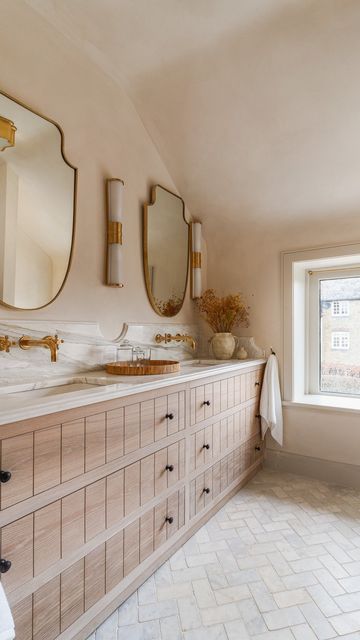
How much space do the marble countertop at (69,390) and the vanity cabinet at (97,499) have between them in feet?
0.12

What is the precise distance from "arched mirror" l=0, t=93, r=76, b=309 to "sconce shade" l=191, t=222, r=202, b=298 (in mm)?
1273

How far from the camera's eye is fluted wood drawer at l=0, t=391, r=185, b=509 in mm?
1070

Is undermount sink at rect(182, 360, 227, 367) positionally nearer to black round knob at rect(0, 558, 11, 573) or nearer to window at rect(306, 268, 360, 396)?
window at rect(306, 268, 360, 396)

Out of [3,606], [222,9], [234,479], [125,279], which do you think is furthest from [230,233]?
[3,606]

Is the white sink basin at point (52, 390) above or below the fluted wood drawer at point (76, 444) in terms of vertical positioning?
above

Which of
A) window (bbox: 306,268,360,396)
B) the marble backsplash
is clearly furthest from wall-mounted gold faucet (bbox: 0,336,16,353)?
window (bbox: 306,268,360,396)

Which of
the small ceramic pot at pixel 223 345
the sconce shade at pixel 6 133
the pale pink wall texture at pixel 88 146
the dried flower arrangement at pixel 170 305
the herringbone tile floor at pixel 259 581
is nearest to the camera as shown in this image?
the herringbone tile floor at pixel 259 581

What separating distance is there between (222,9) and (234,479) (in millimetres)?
2720

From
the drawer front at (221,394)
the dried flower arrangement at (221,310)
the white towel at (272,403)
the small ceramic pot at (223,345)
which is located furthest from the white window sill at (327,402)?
the dried flower arrangement at (221,310)

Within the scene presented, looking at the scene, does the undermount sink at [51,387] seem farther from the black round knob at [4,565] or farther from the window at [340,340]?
the window at [340,340]

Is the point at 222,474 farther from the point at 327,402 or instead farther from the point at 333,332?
the point at 333,332

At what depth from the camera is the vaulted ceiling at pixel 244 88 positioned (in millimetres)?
1716

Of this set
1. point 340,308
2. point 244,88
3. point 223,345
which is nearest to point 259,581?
point 223,345

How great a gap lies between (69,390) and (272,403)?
5.77ft
